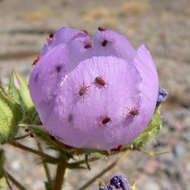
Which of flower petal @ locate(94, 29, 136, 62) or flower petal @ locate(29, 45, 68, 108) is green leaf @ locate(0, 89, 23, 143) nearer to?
flower petal @ locate(29, 45, 68, 108)

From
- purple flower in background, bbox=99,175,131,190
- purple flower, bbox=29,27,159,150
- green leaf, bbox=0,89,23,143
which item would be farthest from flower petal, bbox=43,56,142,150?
purple flower in background, bbox=99,175,131,190

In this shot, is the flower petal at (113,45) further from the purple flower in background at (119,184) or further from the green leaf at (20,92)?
the purple flower in background at (119,184)

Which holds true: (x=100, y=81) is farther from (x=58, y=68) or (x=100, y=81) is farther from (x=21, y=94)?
(x=21, y=94)

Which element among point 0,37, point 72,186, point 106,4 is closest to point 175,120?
point 72,186

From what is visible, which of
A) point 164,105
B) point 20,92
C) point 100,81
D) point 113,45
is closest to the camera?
point 100,81

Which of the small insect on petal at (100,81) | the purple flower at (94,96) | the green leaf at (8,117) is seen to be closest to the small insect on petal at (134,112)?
the purple flower at (94,96)

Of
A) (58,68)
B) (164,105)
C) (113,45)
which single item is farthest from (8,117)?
(164,105)
